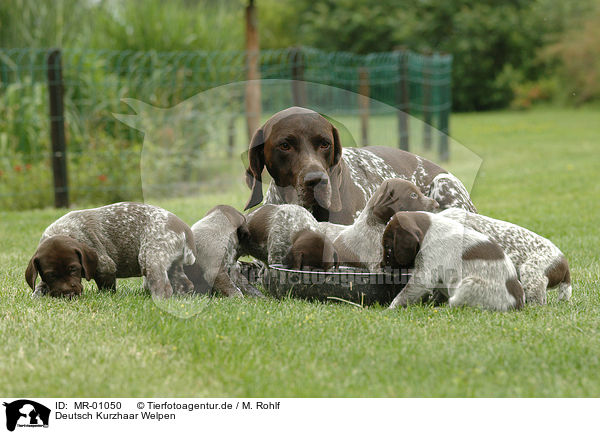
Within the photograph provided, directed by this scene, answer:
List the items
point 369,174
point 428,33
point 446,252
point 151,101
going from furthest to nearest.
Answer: point 428,33, point 151,101, point 369,174, point 446,252

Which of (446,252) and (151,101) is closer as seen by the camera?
(446,252)

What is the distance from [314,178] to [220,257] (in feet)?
2.61

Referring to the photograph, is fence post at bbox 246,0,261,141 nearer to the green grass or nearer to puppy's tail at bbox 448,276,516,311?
the green grass

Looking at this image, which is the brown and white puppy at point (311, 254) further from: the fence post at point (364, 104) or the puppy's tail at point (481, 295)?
the fence post at point (364, 104)

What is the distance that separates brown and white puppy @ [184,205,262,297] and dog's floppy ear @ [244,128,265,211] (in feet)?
1.00

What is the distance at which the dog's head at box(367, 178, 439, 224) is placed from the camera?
4.70m

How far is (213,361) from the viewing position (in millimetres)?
3521

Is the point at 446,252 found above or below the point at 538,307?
above

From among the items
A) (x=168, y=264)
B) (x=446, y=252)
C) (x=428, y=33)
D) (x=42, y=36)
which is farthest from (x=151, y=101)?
(x=428, y=33)

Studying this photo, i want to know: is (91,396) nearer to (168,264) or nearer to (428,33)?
(168,264)

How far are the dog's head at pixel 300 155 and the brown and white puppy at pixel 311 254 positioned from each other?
40cm

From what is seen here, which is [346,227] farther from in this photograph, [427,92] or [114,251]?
[427,92]
